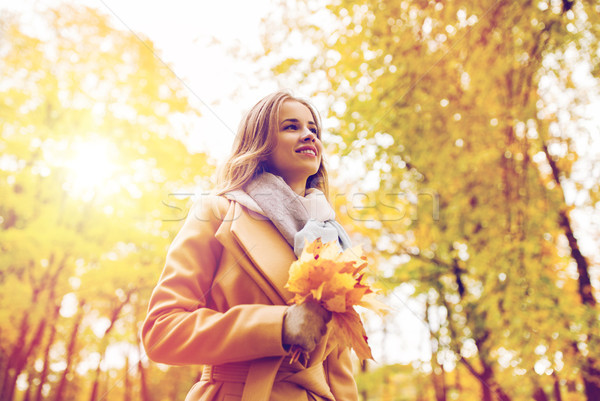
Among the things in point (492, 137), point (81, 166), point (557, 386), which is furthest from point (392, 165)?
point (81, 166)

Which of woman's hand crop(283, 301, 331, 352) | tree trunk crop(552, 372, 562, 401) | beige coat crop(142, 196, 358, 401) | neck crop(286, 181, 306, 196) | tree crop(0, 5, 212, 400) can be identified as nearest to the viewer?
woman's hand crop(283, 301, 331, 352)

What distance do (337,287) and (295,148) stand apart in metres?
0.82

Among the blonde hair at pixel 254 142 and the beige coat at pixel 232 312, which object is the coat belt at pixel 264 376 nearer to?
the beige coat at pixel 232 312

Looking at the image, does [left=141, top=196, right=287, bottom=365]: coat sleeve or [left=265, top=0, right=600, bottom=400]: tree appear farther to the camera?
[left=265, top=0, right=600, bottom=400]: tree

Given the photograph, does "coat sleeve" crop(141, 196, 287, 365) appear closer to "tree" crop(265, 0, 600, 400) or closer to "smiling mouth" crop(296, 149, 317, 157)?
"smiling mouth" crop(296, 149, 317, 157)

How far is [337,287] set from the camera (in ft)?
3.97

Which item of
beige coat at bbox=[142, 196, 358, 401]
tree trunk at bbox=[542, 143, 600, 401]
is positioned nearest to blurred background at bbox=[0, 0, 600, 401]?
tree trunk at bbox=[542, 143, 600, 401]

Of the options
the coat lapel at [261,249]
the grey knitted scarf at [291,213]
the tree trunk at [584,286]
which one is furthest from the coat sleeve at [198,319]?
the tree trunk at [584,286]

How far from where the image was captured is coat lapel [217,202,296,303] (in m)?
1.50

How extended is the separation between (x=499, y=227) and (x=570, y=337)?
1.31m

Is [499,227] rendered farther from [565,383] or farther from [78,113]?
[78,113]

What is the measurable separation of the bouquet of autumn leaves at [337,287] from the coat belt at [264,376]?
11 cm

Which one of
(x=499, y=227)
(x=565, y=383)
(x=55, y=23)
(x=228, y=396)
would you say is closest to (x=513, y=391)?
(x=565, y=383)

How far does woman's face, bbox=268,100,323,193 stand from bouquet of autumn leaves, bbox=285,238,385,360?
24.9 inches
